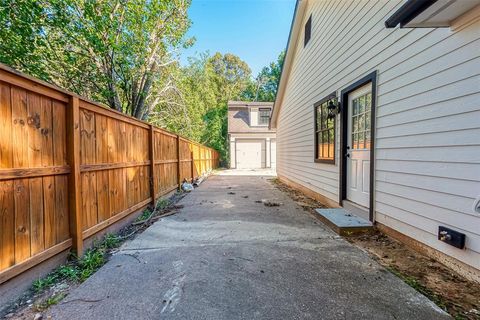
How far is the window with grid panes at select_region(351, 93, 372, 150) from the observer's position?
3727 mm

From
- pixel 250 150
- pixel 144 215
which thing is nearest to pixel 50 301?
pixel 144 215

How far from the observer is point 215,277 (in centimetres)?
208

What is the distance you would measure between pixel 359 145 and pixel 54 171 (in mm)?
4297

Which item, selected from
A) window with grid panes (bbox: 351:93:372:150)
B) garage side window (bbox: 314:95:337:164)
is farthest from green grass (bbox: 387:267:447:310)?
garage side window (bbox: 314:95:337:164)

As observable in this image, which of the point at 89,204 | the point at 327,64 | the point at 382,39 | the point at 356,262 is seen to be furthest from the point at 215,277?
the point at 327,64

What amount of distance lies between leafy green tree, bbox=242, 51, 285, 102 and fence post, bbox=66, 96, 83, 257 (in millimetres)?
27385

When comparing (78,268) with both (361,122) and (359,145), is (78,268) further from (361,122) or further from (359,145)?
(361,122)

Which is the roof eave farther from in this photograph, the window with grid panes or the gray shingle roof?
the gray shingle roof

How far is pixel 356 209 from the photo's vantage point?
382 centimetres

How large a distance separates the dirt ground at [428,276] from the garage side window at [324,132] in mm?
2246

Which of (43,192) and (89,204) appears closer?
(43,192)

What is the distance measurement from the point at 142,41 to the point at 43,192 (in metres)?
6.41

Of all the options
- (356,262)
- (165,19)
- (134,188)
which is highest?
(165,19)

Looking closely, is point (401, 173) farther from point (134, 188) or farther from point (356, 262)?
point (134, 188)
